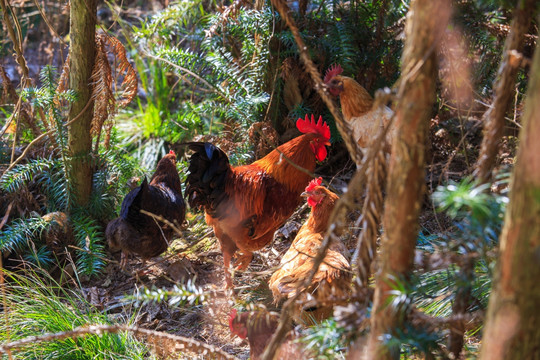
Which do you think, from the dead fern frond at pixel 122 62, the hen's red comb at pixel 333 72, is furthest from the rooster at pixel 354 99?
the dead fern frond at pixel 122 62

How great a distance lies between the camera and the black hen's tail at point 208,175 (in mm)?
3947

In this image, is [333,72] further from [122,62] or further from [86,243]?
[86,243]

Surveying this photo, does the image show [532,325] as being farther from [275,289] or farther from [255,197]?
[255,197]

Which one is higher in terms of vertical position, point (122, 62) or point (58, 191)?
point (122, 62)

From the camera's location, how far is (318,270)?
297 cm

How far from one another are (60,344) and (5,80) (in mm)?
2620

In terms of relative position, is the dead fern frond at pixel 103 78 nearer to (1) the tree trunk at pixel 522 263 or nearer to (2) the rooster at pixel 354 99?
(2) the rooster at pixel 354 99

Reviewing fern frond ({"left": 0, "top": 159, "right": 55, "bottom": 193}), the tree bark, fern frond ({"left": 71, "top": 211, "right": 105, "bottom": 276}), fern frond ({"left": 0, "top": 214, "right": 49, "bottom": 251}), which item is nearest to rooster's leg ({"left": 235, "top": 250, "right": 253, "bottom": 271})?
fern frond ({"left": 71, "top": 211, "right": 105, "bottom": 276})

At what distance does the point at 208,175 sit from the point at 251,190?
15.9 inches

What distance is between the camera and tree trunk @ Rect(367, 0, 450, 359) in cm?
146

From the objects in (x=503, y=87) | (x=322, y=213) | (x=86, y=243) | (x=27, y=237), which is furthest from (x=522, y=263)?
(x=27, y=237)

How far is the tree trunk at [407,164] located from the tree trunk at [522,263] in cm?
31

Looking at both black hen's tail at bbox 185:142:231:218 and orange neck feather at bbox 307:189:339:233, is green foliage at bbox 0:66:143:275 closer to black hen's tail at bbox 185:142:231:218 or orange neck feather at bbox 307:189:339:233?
black hen's tail at bbox 185:142:231:218

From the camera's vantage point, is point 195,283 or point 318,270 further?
point 195,283
